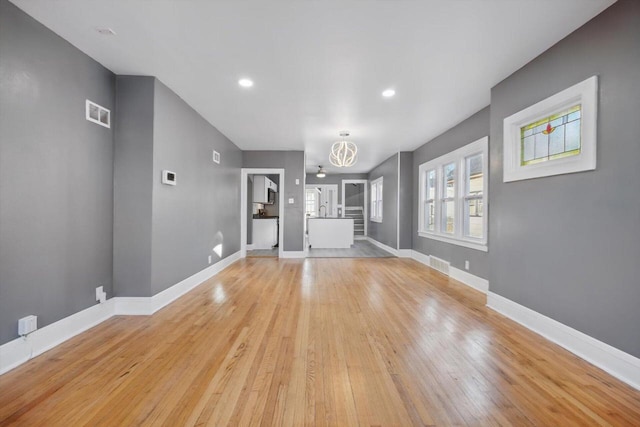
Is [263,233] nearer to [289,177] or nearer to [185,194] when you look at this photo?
[289,177]

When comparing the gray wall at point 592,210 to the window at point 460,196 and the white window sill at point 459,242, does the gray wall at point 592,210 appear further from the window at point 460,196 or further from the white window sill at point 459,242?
the window at point 460,196

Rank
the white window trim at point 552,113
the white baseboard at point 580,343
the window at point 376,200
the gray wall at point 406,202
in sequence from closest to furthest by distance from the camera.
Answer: the white baseboard at point 580,343, the white window trim at point 552,113, the gray wall at point 406,202, the window at point 376,200

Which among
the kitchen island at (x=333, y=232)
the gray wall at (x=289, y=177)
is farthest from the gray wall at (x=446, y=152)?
the gray wall at (x=289, y=177)

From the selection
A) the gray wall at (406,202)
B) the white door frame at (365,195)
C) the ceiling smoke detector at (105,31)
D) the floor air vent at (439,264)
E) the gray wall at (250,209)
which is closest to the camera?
the ceiling smoke detector at (105,31)

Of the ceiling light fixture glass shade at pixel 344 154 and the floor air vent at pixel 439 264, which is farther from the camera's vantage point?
the ceiling light fixture glass shade at pixel 344 154

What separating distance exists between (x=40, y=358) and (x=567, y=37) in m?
5.07

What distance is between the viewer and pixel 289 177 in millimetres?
6637

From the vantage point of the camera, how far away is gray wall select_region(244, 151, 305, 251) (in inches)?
261

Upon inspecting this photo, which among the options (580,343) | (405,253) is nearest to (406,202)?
(405,253)

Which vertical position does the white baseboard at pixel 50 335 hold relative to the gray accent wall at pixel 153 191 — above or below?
below

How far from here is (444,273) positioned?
16.3 ft

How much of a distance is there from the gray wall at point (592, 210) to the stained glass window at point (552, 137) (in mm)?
227

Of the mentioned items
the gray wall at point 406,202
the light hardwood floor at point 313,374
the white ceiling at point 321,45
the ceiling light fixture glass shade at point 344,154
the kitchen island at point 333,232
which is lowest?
the light hardwood floor at point 313,374

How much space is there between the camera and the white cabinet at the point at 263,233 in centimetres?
783
